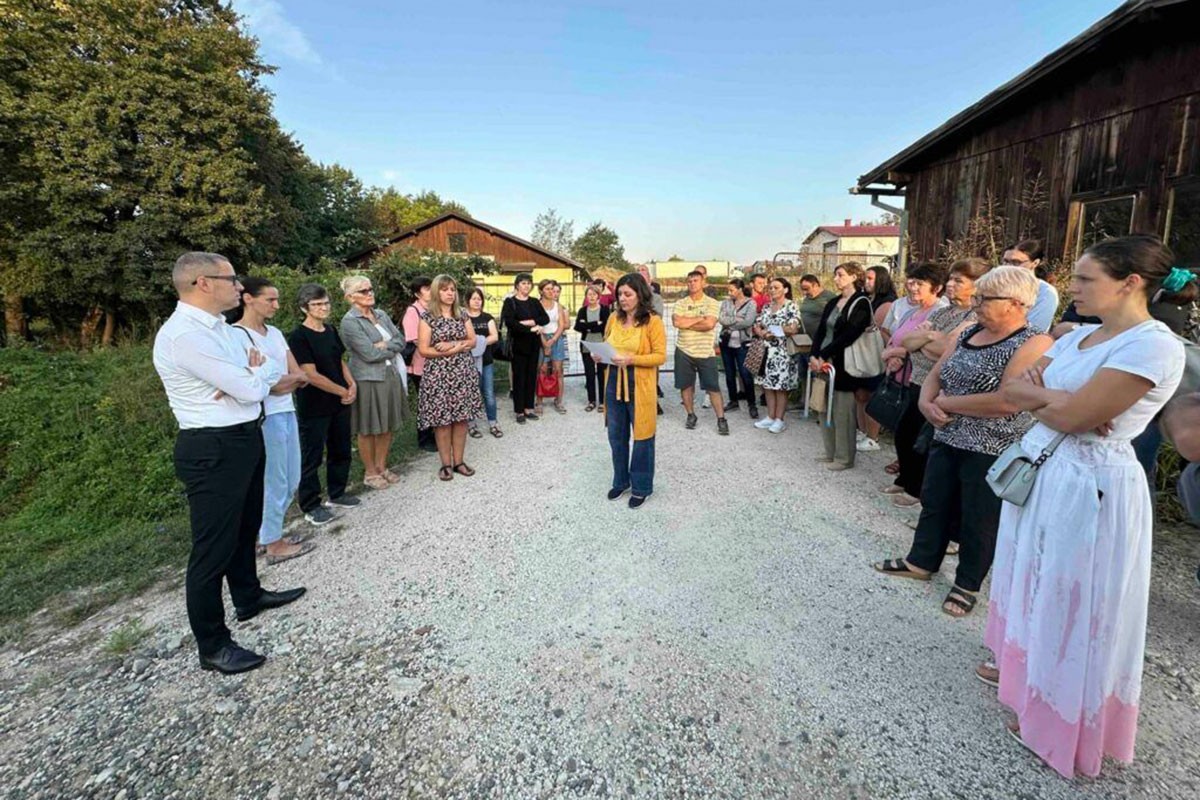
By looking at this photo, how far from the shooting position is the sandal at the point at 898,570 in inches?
135

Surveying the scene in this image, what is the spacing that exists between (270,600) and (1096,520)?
4.01m

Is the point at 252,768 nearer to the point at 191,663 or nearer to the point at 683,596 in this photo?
the point at 191,663

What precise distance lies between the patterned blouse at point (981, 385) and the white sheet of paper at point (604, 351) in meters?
2.34

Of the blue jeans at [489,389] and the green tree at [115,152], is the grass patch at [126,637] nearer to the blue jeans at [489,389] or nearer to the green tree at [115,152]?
the blue jeans at [489,389]

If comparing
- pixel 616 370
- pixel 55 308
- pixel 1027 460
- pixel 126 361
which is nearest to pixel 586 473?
pixel 616 370

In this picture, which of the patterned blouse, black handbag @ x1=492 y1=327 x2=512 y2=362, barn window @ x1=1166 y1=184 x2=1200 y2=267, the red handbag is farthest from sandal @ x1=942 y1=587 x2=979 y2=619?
barn window @ x1=1166 y1=184 x2=1200 y2=267

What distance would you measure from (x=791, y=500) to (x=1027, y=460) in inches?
102

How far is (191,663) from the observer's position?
2842 mm

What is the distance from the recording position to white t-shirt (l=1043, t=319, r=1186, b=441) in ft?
5.90

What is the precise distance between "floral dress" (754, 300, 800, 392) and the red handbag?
3.17m

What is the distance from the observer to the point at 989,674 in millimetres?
2564

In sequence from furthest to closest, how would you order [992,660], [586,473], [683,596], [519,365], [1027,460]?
[519,365] < [586,473] < [683,596] < [992,660] < [1027,460]

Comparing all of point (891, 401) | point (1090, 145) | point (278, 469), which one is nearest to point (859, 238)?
point (1090, 145)

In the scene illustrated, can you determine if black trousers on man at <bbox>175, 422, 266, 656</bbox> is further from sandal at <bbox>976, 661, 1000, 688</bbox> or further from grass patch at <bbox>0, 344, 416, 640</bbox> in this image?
sandal at <bbox>976, 661, 1000, 688</bbox>
